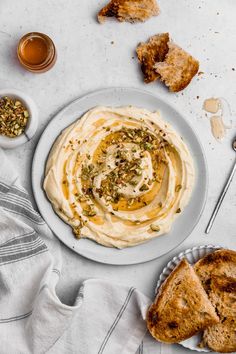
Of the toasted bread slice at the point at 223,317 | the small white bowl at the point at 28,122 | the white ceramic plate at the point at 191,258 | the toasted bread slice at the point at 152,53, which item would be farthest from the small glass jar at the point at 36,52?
the toasted bread slice at the point at 223,317

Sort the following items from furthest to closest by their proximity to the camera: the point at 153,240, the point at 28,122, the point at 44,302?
the point at 153,240 → the point at 28,122 → the point at 44,302

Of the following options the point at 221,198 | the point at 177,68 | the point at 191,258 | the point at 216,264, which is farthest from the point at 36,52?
the point at 216,264

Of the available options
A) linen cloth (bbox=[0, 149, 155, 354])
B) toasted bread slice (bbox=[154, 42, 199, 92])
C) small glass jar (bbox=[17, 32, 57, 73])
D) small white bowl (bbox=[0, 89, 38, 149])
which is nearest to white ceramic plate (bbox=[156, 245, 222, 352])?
linen cloth (bbox=[0, 149, 155, 354])

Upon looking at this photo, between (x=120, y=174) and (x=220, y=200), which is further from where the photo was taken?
(x=220, y=200)

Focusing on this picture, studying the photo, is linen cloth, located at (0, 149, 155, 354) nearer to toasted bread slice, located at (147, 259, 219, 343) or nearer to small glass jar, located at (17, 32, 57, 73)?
toasted bread slice, located at (147, 259, 219, 343)

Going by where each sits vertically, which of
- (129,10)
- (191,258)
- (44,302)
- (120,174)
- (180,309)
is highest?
(129,10)

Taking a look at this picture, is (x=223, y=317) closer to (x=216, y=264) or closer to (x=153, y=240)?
(x=216, y=264)
